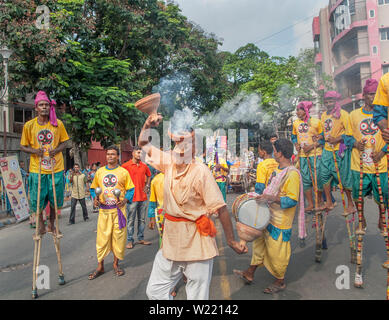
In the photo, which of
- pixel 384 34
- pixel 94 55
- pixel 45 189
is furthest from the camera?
pixel 384 34

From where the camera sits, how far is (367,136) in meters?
4.65

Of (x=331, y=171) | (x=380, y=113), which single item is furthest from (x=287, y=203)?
(x=331, y=171)

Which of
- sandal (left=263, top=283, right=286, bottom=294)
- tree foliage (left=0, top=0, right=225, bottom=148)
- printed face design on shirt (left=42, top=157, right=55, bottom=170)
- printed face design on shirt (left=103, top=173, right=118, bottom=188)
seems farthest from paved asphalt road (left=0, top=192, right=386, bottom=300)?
tree foliage (left=0, top=0, right=225, bottom=148)

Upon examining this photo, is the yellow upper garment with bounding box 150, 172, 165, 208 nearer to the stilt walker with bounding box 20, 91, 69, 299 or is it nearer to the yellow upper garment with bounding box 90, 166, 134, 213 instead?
the yellow upper garment with bounding box 90, 166, 134, 213

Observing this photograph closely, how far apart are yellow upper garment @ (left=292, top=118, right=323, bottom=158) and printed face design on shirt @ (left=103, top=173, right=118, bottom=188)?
3.50 m

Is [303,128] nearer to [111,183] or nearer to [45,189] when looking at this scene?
[111,183]

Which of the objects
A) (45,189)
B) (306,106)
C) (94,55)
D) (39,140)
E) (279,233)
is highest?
(94,55)

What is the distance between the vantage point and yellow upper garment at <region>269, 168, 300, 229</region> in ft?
13.6

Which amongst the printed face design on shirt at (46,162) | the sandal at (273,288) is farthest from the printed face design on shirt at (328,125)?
the printed face design on shirt at (46,162)

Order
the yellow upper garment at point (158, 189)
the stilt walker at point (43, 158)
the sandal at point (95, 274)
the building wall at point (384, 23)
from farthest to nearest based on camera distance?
the building wall at point (384, 23), the yellow upper garment at point (158, 189), the sandal at point (95, 274), the stilt walker at point (43, 158)

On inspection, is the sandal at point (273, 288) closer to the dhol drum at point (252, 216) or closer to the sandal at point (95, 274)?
the dhol drum at point (252, 216)

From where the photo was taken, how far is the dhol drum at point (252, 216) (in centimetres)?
402

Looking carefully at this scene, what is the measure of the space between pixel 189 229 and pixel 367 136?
3.23m

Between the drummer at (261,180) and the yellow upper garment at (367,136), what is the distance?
1204 millimetres
